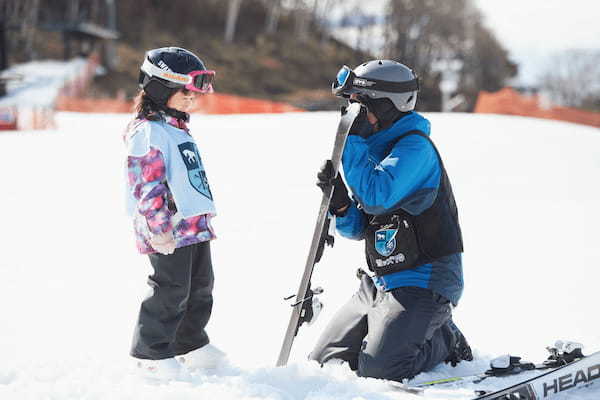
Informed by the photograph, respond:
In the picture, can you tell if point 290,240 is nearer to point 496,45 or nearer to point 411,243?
point 411,243

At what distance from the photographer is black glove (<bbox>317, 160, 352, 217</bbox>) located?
8.39ft

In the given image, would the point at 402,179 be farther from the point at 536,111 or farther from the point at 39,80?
→ the point at 39,80

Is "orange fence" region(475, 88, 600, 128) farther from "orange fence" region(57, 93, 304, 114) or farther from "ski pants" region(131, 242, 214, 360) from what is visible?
"ski pants" region(131, 242, 214, 360)

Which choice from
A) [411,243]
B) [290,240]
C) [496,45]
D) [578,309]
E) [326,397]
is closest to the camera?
[326,397]

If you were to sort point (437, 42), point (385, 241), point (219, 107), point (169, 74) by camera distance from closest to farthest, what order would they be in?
1. point (169, 74)
2. point (385, 241)
3. point (219, 107)
4. point (437, 42)

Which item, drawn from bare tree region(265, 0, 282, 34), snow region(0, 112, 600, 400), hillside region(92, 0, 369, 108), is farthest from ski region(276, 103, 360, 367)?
bare tree region(265, 0, 282, 34)

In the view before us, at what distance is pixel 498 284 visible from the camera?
430 centimetres

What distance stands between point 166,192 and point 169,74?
1.64 feet

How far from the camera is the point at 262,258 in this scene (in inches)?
191

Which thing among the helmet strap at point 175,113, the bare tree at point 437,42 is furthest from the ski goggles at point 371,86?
the bare tree at point 437,42

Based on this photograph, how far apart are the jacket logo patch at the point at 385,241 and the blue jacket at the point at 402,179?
0.12 m

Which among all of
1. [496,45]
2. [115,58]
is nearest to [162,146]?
[115,58]

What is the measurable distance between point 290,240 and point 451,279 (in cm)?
264

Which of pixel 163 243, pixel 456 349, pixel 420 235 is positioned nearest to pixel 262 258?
pixel 456 349
